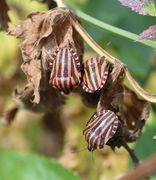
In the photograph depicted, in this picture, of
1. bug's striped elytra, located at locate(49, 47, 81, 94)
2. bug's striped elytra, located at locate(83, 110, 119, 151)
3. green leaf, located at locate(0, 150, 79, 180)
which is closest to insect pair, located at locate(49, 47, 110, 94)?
bug's striped elytra, located at locate(49, 47, 81, 94)

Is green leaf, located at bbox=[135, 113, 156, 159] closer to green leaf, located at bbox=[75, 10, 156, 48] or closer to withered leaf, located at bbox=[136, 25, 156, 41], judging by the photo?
green leaf, located at bbox=[75, 10, 156, 48]

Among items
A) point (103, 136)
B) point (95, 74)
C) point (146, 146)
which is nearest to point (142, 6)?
point (95, 74)

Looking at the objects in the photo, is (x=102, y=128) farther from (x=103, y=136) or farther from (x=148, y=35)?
(x=148, y=35)

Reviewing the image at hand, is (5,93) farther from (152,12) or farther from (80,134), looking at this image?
(152,12)

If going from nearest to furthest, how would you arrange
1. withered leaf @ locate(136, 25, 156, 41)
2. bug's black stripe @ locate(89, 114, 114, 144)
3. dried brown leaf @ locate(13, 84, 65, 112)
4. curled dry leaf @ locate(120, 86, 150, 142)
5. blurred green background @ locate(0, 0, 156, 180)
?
1. withered leaf @ locate(136, 25, 156, 41)
2. bug's black stripe @ locate(89, 114, 114, 144)
3. curled dry leaf @ locate(120, 86, 150, 142)
4. dried brown leaf @ locate(13, 84, 65, 112)
5. blurred green background @ locate(0, 0, 156, 180)

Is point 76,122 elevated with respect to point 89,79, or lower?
lower

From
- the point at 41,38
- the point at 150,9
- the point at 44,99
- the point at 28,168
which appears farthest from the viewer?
the point at 28,168
